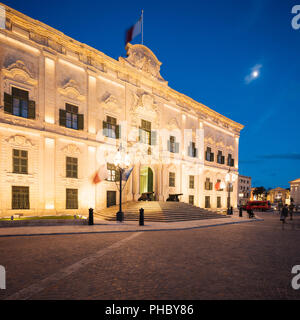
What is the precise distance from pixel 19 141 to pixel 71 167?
420 cm

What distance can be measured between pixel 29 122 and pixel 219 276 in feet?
51.7

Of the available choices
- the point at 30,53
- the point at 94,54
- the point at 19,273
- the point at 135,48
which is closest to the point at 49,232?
the point at 19,273

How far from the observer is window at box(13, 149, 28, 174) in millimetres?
14423

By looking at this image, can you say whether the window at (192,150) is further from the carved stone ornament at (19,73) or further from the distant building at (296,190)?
the distant building at (296,190)

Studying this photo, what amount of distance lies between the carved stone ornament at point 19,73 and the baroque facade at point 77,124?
7 centimetres

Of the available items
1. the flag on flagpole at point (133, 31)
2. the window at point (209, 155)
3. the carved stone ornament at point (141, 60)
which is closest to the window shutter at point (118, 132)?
the carved stone ornament at point (141, 60)

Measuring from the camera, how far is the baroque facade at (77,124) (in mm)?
14531

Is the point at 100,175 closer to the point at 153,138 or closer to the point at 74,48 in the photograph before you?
the point at 153,138

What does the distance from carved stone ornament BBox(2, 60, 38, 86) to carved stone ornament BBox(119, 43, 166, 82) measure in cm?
892

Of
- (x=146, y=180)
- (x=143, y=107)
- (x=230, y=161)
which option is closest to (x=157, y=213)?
(x=146, y=180)

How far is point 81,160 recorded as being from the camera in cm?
1775

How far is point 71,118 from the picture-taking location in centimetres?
1752

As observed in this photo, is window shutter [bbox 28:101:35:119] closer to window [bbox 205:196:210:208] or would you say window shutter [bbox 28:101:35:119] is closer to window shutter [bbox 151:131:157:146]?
window shutter [bbox 151:131:157:146]
